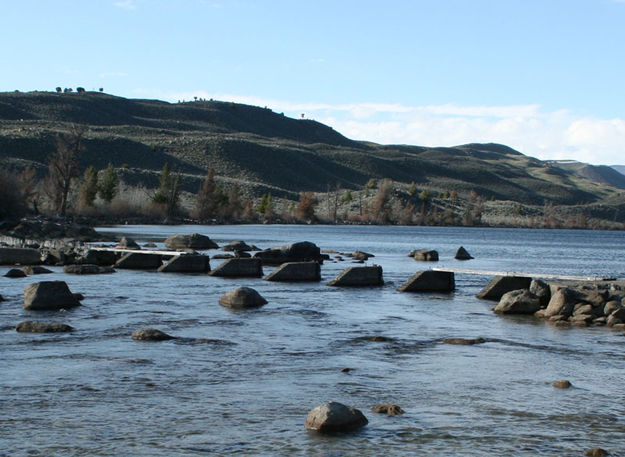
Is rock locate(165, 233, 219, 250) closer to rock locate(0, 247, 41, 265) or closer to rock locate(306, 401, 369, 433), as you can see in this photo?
rock locate(0, 247, 41, 265)

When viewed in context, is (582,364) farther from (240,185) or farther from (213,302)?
(240,185)

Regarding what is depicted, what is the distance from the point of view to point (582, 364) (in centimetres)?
1916

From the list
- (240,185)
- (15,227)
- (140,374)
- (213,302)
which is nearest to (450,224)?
(240,185)

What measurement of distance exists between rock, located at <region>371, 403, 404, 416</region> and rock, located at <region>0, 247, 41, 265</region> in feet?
111

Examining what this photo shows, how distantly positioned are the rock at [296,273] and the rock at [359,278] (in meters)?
1.95

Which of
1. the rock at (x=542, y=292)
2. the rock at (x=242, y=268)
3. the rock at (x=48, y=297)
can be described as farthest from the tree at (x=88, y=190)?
the rock at (x=542, y=292)

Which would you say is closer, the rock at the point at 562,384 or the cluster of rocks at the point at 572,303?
the rock at the point at 562,384

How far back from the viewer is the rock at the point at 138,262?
43188mm

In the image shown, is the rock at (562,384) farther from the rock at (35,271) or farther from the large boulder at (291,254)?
the large boulder at (291,254)

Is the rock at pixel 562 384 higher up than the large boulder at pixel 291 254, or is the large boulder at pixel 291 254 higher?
the large boulder at pixel 291 254

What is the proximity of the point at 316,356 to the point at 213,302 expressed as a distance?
10462mm

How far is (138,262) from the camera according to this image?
1714 inches

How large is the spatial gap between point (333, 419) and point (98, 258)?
3376 centimetres

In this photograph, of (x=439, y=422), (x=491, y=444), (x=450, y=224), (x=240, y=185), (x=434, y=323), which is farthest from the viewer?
(x=450, y=224)
